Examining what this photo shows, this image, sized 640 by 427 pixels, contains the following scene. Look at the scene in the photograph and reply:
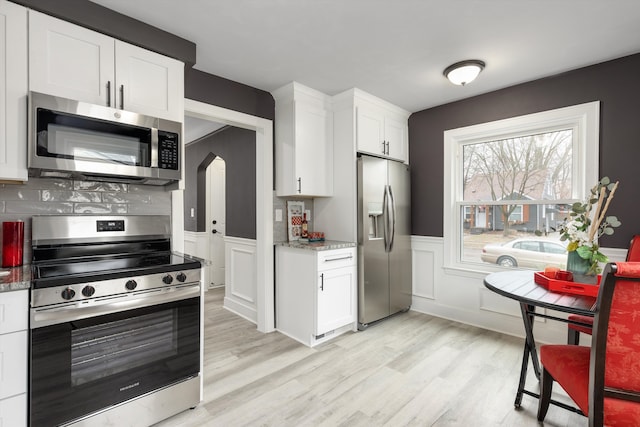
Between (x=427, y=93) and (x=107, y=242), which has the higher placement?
(x=427, y=93)

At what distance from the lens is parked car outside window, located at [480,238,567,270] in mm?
3043

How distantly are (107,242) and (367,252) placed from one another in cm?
232

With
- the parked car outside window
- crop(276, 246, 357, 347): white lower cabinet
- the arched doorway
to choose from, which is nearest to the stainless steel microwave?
the arched doorway

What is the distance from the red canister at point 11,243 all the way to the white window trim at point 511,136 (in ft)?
12.5

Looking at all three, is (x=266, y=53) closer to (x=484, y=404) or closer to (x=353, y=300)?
(x=353, y=300)

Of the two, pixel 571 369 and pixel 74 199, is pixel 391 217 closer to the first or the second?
pixel 571 369

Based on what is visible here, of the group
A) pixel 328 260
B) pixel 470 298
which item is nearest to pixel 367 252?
pixel 328 260

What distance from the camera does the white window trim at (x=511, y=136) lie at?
109 inches

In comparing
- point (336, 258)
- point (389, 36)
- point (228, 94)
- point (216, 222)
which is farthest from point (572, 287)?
point (216, 222)

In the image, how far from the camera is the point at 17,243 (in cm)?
185

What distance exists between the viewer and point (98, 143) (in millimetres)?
1924

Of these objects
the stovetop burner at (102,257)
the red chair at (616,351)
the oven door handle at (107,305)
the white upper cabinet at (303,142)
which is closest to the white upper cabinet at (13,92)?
the stovetop burner at (102,257)

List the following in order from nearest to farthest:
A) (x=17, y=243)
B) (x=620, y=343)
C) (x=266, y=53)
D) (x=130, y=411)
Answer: (x=620, y=343) → (x=130, y=411) → (x=17, y=243) → (x=266, y=53)

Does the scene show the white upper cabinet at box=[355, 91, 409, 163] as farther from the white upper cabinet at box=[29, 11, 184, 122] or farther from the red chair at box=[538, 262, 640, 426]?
the red chair at box=[538, 262, 640, 426]
